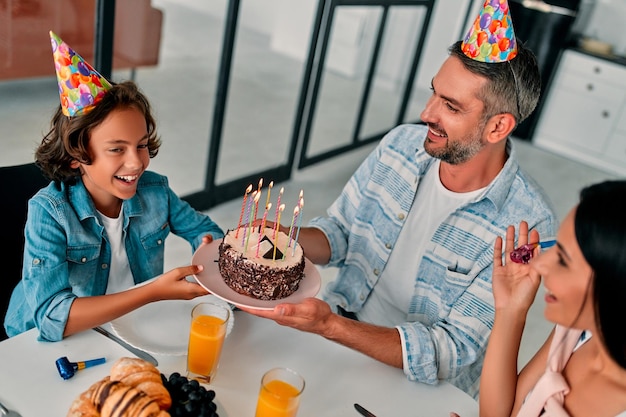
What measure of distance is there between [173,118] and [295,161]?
871mm

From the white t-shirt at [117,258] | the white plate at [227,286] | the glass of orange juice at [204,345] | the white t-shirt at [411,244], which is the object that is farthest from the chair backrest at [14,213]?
the white t-shirt at [411,244]

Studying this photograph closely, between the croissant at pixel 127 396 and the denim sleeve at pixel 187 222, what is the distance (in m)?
0.72

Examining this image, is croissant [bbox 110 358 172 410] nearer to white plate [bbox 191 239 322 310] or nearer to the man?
white plate [bbox 191 239 322 310]

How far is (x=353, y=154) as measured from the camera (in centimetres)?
476

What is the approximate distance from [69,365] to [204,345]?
0.25m

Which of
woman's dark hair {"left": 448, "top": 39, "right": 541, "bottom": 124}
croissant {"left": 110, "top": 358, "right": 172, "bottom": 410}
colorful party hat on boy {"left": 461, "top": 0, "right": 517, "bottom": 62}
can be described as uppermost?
colorful party hat on boy {"left": 461, "top": 0, "right": 517, "bottom": 62}

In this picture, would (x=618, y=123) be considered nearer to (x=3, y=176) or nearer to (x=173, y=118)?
(x=173, y=118)

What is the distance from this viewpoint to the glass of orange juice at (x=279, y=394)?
1090 millimetres

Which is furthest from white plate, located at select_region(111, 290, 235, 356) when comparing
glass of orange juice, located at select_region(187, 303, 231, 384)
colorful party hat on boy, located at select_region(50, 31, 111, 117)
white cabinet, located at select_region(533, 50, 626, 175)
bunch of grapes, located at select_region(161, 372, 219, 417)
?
white cabinet, located at select_region(533, 50, 626, 175)

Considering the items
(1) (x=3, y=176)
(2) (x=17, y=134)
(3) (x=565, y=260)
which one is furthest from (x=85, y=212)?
(2) (x=17, y=134)

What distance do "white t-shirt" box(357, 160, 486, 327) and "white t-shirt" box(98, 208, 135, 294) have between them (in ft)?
2.35

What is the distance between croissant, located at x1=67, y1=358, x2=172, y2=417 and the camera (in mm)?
924

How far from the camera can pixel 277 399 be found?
109cm

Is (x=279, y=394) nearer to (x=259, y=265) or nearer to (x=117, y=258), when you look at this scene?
(x=259, y=265)
